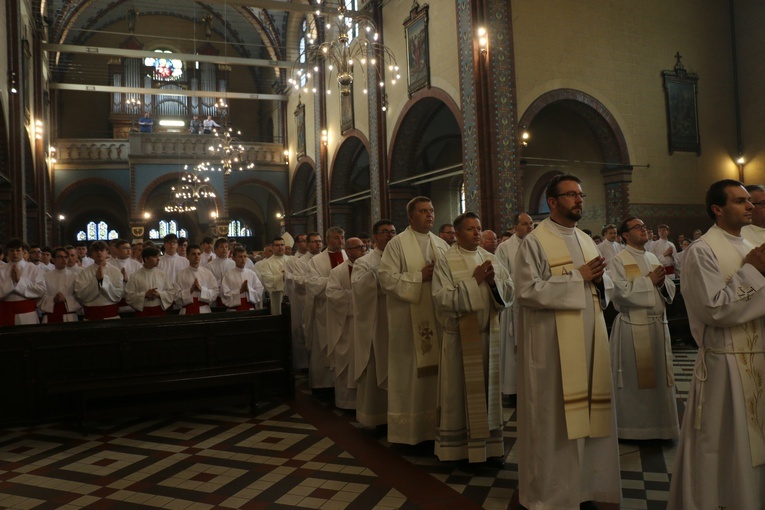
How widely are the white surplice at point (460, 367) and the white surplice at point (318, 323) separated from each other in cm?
251

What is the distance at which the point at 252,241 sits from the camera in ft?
99.3

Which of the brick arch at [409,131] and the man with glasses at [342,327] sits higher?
the brick arch at [409,131]

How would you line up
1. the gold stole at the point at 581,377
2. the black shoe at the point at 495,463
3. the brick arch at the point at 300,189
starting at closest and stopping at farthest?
the gold stole at the point at 581,377 < the black shoe at the point at 495,463 < the brick arch at the point at 300,189

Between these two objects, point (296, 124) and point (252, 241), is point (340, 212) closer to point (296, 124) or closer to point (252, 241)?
point (296, 124)

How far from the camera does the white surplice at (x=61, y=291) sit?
8.22m

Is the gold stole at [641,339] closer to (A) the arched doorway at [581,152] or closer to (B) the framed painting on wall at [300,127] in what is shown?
(A) the arched doorway at [581,152]

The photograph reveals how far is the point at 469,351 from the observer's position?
4301 mm

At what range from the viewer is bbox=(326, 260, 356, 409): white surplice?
6.08m

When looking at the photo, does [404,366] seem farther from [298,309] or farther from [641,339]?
[298,309]

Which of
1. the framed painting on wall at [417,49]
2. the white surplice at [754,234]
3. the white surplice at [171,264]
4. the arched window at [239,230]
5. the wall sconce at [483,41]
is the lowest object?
the white surplice at [754,234]

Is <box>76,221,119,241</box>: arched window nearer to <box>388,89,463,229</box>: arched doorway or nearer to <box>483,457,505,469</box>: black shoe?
<box>388,89,463,229</box>: arched doorway

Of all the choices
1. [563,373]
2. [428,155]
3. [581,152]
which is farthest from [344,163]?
[563,373]

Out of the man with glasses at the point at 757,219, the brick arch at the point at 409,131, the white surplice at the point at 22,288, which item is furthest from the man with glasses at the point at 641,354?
the brick arch at the point at 409,131

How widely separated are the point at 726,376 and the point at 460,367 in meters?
1.80
